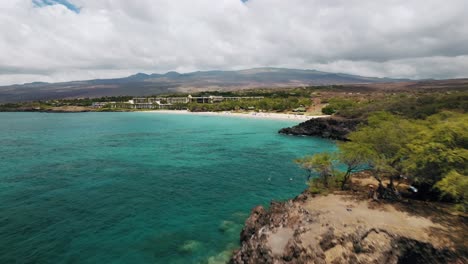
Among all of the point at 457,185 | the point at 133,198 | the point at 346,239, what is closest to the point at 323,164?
the point at 457,185

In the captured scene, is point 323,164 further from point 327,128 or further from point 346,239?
point 327,128

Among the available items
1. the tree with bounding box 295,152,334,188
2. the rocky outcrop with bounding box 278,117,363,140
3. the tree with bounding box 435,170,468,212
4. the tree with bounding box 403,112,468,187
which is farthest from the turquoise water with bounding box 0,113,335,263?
the rocky outcrop with bounding box 278,117,363,140

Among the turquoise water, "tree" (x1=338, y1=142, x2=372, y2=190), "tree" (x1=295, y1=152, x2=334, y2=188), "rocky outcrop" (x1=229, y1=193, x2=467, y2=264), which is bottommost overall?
the turquoise water

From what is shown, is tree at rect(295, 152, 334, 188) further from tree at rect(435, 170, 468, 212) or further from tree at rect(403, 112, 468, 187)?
tree at rect(435, 170, 468, 212)

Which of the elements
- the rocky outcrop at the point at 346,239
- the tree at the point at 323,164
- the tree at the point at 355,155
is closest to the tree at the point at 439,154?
the tree at the point at 355,155

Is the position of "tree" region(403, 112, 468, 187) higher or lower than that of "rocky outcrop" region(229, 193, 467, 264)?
higher
